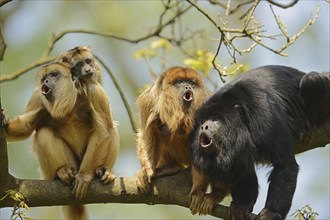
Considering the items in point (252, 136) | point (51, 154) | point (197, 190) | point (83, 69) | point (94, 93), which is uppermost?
point (83, 69)

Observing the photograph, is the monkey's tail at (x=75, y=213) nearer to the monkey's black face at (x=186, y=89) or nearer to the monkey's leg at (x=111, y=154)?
the monkey's leg at (x=111, y=154)

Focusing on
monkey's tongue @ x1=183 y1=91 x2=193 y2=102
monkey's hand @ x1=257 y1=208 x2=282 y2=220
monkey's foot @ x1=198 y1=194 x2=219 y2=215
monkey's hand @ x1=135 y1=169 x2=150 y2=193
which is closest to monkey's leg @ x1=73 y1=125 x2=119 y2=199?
monkey's hand @ x1=135 y1=169 x2=150 y2=193

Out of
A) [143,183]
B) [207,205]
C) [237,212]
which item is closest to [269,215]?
[237,212]

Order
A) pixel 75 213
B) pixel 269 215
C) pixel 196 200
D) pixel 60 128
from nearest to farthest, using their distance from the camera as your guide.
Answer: pixel 269 215 → pixel 196 200 → pixel 60 128 → pixel 75 213

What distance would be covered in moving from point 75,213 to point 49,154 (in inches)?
32.9

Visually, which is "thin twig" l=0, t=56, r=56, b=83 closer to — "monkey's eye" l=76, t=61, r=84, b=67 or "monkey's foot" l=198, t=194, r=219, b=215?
"monkey's eye" l=76, t=61, r=84, b=67

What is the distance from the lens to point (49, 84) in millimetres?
7789

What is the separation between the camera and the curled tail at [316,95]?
25.1 ft

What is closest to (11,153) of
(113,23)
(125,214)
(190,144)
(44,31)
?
(125,214)

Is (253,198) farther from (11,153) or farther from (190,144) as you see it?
(11,153)

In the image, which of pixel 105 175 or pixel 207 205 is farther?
pixel 105 175

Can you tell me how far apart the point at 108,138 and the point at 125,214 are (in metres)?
10.6

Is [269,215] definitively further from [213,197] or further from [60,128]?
[60,128]

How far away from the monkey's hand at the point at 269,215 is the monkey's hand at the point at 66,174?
2.01 metres
